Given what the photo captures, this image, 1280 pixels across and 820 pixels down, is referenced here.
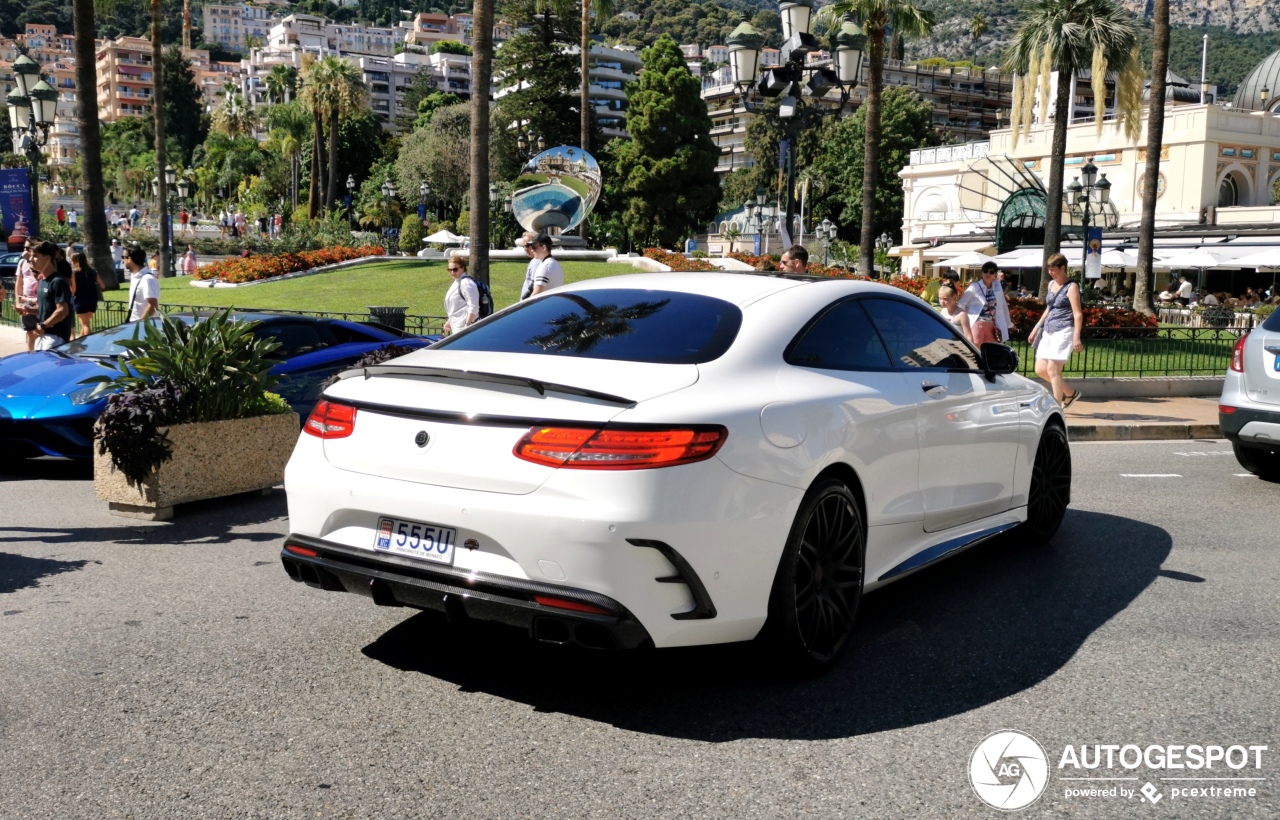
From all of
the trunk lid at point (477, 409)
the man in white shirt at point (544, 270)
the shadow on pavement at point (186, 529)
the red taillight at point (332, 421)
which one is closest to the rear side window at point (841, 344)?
the trunk lid at point (477, 409)

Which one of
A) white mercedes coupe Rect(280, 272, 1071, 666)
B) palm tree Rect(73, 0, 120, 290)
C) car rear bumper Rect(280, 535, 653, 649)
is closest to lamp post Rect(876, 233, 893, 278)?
palm tree Rect(73, 0, 120, 290)

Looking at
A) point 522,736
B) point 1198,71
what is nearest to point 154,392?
point 522,736

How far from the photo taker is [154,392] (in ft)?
25.0

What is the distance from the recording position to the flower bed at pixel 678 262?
35.3 metres

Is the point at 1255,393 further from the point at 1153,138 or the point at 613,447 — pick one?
the point at 1153,138

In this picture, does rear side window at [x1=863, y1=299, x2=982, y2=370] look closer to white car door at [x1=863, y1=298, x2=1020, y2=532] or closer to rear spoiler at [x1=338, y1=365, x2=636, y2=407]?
white car door at [x1=863, y1=298, x2=1020, y2=532]

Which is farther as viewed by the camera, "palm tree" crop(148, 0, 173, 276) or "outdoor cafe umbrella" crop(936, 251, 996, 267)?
"outdoor cafe umbrella" crop(936, 251, 996, 267)

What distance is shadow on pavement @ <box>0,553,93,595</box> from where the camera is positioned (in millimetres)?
5848

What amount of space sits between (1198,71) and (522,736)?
22245 cm

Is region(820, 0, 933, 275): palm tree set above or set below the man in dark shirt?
above

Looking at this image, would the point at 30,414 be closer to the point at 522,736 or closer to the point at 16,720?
the point at 16,720

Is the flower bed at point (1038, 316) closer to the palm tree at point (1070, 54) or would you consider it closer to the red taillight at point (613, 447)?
the palm tree at point (1070, 54)

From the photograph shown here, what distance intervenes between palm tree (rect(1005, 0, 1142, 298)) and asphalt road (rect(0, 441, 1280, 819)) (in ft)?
73.4

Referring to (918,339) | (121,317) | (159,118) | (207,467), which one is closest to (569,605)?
(918,339)
